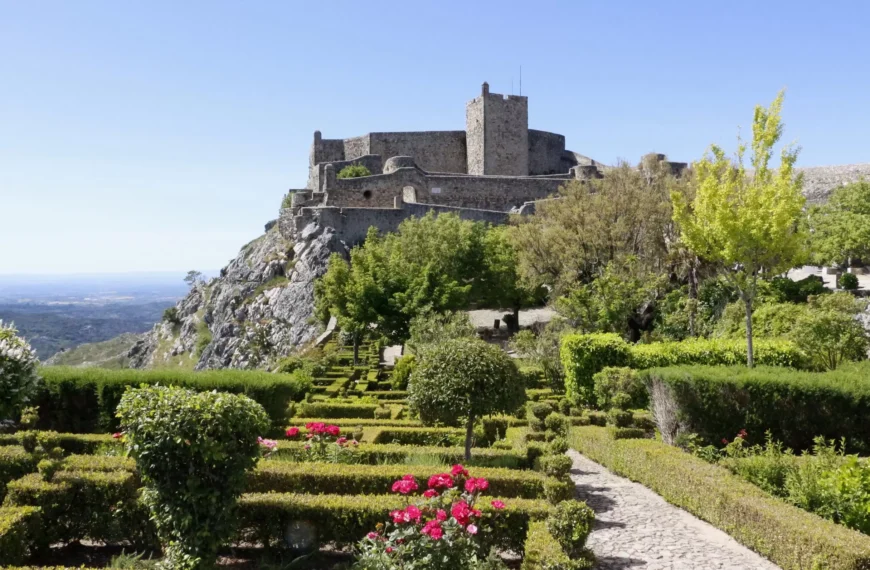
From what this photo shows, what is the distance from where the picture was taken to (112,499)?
28.8 feet

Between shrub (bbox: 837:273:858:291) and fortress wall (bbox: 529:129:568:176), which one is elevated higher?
fortress wall (bbox: 529:129:568:176)

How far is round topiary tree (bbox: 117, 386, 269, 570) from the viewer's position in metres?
6.93

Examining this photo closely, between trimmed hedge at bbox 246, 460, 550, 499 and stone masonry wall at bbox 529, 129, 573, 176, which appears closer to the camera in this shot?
trimmed hedge at bbox 246, 460, 550, 499

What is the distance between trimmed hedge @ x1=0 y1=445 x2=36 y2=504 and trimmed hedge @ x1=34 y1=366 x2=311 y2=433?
5.09 m

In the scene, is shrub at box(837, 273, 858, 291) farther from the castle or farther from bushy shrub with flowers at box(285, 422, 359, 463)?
bushy shrub with flowers at box(285, 422, 359, 463)

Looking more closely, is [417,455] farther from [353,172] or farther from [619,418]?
[353,172]

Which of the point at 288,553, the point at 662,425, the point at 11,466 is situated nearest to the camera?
the point at 288,553

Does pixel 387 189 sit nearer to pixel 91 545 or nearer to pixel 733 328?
pixel 733 328

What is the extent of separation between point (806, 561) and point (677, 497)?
2.81 m

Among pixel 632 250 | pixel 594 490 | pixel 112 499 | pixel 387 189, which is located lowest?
pixel 594 490

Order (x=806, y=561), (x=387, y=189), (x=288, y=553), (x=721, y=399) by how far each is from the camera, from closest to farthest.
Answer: (x=806, y=561), (x=288, y=553), (x=721, y=399), (x=387, y=189)

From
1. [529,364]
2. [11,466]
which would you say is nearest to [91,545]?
→ [11,466]

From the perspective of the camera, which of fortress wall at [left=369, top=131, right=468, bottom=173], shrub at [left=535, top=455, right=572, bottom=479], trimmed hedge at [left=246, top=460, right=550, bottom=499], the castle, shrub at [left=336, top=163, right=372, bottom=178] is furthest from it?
fortress wall at [left=369, top=131, right=468, bottom=173]

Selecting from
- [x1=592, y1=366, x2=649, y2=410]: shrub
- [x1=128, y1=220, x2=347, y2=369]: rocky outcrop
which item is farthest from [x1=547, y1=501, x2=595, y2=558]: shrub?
[x1=128, y1=220, x2=347, y2=369]: rocky outcrop
